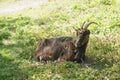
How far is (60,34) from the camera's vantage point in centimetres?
1534

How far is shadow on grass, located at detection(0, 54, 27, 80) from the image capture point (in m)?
11.3

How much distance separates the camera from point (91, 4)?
19891mm

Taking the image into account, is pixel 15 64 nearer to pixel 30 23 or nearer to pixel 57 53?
pixel 57 53

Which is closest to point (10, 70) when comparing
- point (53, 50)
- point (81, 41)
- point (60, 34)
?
point (53, 50)

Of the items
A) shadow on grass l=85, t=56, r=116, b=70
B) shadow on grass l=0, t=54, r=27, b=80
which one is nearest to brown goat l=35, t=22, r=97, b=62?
shadow on grass l=85, t=56, r=116, b=70

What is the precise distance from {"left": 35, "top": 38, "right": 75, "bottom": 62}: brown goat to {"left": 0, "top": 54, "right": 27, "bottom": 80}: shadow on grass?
0.92 metres

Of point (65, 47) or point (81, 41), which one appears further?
point (65, 47)

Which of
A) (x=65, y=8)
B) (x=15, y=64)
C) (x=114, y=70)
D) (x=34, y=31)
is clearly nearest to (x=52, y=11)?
(x=65, y=8)

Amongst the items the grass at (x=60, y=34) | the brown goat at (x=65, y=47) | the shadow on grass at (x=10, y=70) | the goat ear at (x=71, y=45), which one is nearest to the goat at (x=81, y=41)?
the brown goat at (x=65, y=47)

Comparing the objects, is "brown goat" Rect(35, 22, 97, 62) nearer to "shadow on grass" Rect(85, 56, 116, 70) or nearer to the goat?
the goat

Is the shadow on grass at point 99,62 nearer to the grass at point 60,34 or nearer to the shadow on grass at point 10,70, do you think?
the grass at point 60,34

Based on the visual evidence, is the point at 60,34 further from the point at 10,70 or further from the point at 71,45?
the point at 10,70

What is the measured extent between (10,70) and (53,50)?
1592mm

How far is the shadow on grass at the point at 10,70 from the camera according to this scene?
1127 cm
